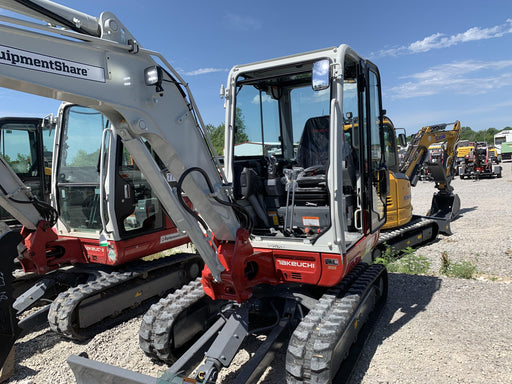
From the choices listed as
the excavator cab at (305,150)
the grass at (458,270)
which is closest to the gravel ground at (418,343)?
the grass at (458,270)

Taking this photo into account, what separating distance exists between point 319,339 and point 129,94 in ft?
7.52

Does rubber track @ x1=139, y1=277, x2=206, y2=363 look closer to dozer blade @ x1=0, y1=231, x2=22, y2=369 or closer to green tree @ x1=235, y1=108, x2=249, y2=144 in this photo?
dozer blade @ x1=0, y1=231, x2=22, y2=369

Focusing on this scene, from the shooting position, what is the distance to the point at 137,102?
9.13 ft

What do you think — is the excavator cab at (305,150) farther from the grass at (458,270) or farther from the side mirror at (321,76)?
the grass at (458,270)

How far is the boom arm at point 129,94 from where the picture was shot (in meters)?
2.29

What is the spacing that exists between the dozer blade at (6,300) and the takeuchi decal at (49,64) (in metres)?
2.18

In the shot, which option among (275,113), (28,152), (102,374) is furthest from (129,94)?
(28,152)

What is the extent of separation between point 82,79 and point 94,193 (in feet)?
10.1

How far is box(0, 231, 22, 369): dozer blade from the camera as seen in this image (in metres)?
3.69

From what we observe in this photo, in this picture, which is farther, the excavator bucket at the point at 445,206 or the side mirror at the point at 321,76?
the excavator bucket at the point at 445,206

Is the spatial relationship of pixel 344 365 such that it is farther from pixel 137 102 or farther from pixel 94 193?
pixel 94 193

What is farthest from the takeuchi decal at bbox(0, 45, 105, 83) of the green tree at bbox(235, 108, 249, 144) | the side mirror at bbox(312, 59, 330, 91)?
the green tree at bbox(235, 108, 249, 144)

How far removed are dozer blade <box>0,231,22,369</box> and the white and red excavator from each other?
33.8 inches

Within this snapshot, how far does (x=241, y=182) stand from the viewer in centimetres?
410
